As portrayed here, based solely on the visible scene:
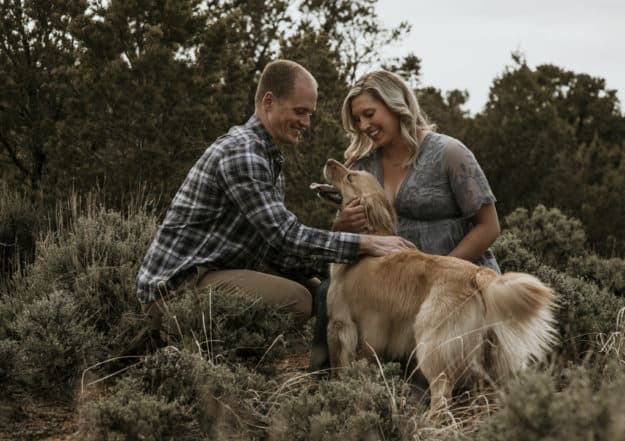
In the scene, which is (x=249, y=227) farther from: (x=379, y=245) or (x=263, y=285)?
(x=379, y=245)

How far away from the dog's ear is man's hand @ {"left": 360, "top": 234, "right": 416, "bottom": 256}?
0.21 m

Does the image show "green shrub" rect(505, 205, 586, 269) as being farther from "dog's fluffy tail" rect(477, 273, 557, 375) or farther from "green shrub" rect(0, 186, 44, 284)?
"green shrub" rect(0, 186, 44, 284)

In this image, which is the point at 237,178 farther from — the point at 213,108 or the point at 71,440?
the point at 213,108

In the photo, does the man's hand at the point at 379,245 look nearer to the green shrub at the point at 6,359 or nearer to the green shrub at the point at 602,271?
the green shrub at the point at 6,359

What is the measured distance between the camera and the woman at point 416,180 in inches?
181

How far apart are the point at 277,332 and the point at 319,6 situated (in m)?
15.6

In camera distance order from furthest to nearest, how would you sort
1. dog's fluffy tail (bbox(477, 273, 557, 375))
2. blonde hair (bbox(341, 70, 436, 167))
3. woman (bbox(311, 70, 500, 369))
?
1. blonde hair (bbox(341, 70, 436, 167))
2. woman (bbox(311, 70, 500, 369))
3. dog's fluffy tail (bbox(477, 273, 557, 375))

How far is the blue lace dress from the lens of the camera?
15.3ft

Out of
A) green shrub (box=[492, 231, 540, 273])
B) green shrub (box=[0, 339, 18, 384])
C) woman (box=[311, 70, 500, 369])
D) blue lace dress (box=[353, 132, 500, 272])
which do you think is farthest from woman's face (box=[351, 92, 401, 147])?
green shrub (box=[0, 339, 18, 384])

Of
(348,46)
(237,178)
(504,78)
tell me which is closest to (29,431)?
(237,178)

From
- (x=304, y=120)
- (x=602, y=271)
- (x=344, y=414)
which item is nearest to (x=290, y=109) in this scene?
(x=304, y=120)

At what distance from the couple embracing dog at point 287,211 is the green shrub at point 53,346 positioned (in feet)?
1.54

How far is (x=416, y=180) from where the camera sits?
4.82m

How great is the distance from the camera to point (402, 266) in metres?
4.03
